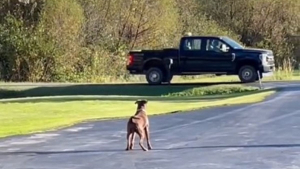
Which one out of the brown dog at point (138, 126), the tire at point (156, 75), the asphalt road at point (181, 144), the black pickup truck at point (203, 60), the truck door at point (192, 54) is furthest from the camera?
the tire at point (156, 75)

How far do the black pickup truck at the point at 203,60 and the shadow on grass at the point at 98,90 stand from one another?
0.75 metres

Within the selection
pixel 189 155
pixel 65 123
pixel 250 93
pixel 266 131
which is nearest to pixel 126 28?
pixel 250 93

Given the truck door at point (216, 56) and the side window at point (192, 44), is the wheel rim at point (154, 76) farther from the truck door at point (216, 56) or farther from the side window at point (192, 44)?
the truck door at point (216, 56)

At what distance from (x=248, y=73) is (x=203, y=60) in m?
1.92

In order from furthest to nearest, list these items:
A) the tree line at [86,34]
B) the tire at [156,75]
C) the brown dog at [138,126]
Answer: the tree line at [86,34] → the tire at [156,75] → the brown dog at [138,126]

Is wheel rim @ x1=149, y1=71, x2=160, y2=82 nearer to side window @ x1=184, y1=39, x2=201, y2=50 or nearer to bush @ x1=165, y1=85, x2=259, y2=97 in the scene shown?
side window @ x1=184, y1=39, x2=201, y2=50

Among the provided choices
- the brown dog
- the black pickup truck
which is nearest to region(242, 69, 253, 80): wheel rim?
the black pickup truck

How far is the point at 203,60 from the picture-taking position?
3341cm

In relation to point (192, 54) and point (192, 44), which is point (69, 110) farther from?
point (192, 44)

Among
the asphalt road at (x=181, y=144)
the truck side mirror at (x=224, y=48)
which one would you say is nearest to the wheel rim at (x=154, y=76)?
the truck side mirror at (x=224, y=48)

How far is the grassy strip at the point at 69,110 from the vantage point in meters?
21.1

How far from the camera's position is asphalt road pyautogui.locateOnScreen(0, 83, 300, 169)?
13406 millimetres

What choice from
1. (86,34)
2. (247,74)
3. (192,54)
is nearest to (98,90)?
(192,54)

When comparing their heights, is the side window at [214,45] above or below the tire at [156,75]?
above
